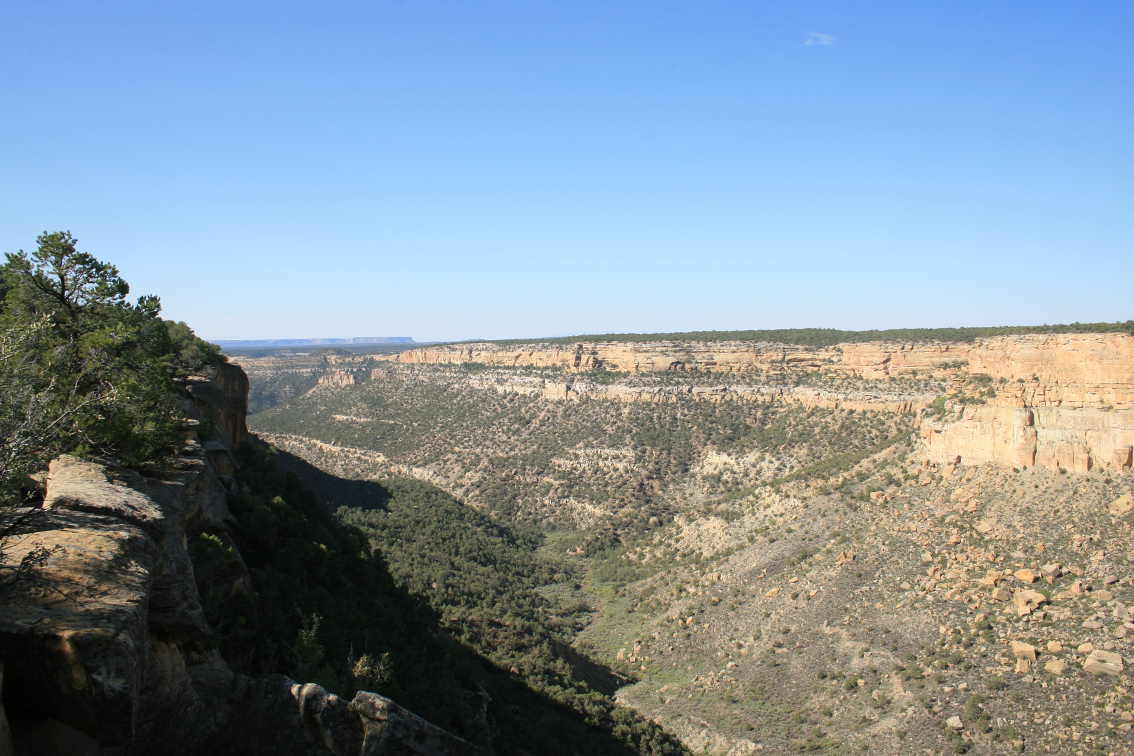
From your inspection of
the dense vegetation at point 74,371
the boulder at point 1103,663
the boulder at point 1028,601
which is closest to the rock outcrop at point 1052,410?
the boulder at point 1028,601

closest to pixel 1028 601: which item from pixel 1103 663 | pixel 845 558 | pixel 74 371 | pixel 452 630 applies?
pixel 1103 663

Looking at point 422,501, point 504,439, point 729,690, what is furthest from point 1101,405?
point 504,439

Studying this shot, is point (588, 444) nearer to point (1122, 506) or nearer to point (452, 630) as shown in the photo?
point (452, 630)

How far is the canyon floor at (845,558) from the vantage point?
21.2m

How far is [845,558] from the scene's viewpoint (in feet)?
103

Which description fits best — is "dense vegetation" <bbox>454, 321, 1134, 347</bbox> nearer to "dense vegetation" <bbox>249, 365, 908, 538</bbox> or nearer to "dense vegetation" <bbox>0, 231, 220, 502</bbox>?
"dense vegetation" <bbox>249, 365, 908, 538</bbox>

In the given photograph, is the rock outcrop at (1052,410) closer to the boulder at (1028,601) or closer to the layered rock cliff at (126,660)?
the boulder at (1028,601)

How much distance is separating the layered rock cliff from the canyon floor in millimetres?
20126

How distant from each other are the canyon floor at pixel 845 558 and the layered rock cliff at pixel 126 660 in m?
20.1

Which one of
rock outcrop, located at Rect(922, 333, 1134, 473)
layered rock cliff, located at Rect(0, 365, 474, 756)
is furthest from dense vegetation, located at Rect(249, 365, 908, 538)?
layered rock cliff, located at Rect(0, 365, 474, 756)

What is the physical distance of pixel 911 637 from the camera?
25.0 m

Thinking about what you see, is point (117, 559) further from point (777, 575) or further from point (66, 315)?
point (777, 575)

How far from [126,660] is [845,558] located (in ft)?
105

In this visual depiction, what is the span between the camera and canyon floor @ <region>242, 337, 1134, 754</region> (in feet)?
69.6
